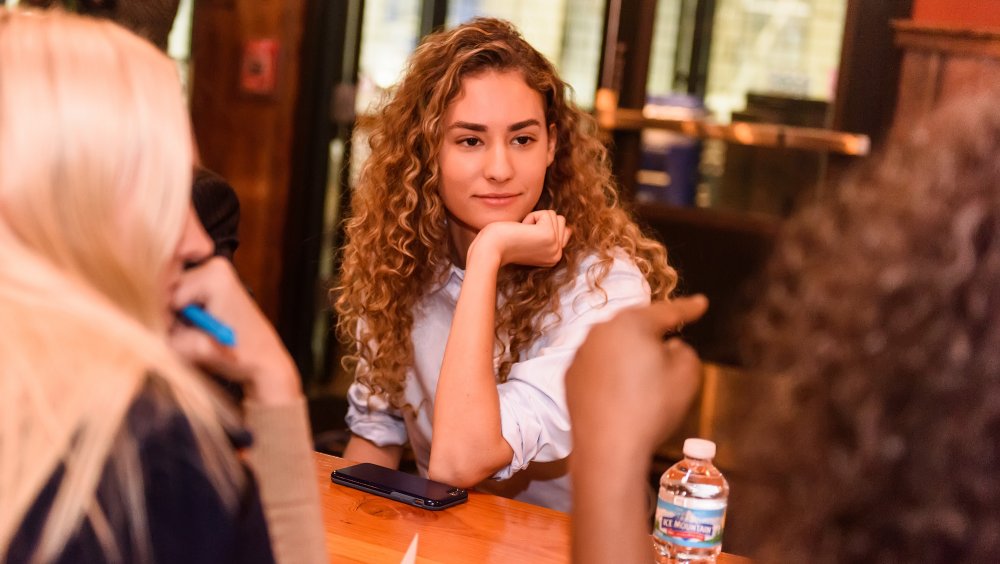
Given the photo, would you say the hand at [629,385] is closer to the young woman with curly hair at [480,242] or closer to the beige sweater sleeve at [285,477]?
the beige sweater sleeve at [285,477]

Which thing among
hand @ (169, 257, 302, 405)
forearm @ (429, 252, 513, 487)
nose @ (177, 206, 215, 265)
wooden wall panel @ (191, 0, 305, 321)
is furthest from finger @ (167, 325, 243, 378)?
wooden wall panel @ (191, 0, 305, 321)

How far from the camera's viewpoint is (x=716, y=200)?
384cm

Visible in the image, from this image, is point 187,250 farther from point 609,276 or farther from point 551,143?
point 551,143

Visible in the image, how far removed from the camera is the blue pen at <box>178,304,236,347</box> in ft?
3.53

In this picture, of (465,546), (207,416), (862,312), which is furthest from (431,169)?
(862,312)

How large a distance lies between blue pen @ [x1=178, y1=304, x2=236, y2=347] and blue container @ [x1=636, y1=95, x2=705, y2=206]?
286 centimetres

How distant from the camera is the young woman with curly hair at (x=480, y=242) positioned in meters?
1.95

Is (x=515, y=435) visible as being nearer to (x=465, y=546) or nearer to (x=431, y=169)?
(x=465, y=546)

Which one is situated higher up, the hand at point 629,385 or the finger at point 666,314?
the finger at point 666,314

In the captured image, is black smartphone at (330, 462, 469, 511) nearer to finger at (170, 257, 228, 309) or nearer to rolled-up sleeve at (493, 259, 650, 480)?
rolled-up sleeve at (493, 259, 650, 480)

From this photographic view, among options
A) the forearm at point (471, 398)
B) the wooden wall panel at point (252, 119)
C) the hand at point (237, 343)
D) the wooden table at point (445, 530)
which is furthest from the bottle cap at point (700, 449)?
the wooden wall panel at point (252, 119)

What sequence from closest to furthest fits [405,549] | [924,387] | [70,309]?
[924,387] < [70,309] < [405,549]

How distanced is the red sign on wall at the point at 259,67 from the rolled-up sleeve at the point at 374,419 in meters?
2.42

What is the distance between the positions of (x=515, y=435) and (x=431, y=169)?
0.60 meters
